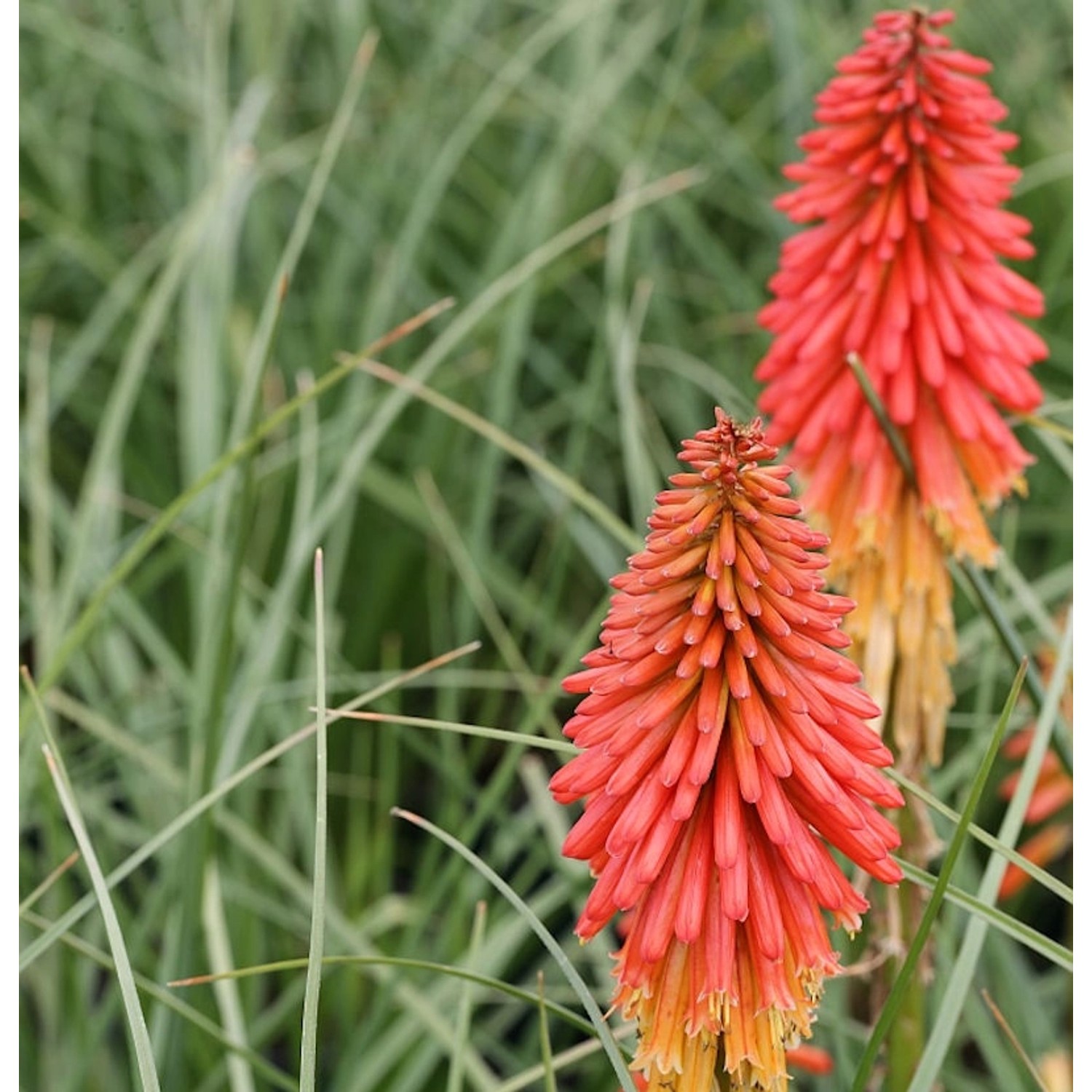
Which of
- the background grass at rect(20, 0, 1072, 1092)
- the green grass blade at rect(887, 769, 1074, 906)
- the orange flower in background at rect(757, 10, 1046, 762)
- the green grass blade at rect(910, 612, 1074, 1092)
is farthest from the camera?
the background grass at rect(20, 0, 1072, 1092)

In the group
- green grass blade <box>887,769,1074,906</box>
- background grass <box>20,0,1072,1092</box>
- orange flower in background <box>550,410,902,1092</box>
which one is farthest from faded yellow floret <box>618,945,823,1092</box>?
background grass <box>20,0,1072,1092</box>

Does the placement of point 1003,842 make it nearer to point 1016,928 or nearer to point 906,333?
point 1016,928

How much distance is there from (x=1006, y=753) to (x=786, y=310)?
4.53ft

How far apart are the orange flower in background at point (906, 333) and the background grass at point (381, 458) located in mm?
174

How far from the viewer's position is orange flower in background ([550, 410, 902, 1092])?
1321 millimetres

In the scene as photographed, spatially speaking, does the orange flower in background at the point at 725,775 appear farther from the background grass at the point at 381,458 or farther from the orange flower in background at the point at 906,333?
the orange flower in background at the point at 906,333

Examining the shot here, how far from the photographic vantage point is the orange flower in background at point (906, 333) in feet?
6.70

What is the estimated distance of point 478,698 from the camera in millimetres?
3596

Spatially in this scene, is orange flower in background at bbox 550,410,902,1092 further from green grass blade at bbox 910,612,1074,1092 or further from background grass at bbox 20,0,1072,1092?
background grass at bbox 20,0,1072,1092

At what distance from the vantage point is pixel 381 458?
3824 millimetres

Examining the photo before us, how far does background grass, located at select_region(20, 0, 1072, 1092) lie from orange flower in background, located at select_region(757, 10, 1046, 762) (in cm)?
17

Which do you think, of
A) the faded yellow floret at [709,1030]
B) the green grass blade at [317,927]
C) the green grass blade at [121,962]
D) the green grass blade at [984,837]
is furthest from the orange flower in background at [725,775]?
the green grass blade at [121,962]
